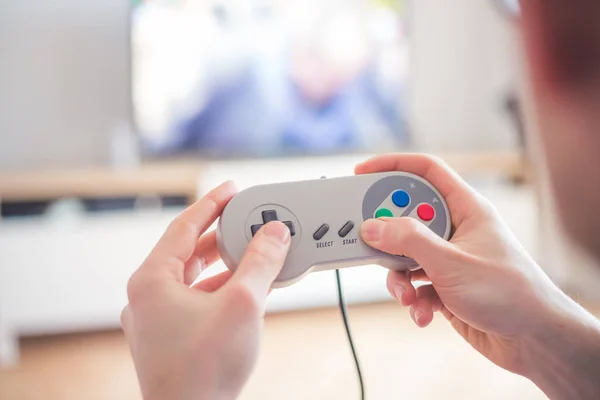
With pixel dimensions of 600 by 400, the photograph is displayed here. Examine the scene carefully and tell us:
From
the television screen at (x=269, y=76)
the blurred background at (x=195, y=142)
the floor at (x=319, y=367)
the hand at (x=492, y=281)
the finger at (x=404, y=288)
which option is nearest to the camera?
the hand at (x=492, y=281)

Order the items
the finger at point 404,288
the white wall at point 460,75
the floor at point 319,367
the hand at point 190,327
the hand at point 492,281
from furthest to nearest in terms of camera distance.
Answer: the white wall at point 460,75 → the floor at point 319,367 → the finger at point 404,288 → the hand at point 492,281 → the hand at point 190,327

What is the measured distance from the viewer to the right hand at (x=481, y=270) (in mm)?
500

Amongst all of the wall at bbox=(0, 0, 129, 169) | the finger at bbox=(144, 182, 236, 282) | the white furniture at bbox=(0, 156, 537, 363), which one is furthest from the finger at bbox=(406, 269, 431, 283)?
the wall at bbox=(0, 0, 129, 169)

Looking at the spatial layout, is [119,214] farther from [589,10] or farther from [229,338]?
[589,10]

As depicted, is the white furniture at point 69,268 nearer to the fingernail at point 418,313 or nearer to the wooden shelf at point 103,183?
the wooden shelf at point 103,183

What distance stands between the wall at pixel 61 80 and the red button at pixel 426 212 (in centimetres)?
168

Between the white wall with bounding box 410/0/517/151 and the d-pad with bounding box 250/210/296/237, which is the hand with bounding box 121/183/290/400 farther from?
the white wall with bounding box 410/0/517/151

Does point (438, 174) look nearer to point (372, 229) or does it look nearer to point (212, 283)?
point (372, 229)

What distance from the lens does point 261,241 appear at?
50 centimetres

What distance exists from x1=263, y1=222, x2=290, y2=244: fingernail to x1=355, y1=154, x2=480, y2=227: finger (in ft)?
0.49

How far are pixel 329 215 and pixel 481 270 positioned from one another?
16cm

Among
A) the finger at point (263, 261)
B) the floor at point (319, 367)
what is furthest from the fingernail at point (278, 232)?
the floor at point (319, 367)

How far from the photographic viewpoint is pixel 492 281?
19.7 inches

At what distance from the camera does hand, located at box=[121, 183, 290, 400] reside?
398 millimetres
